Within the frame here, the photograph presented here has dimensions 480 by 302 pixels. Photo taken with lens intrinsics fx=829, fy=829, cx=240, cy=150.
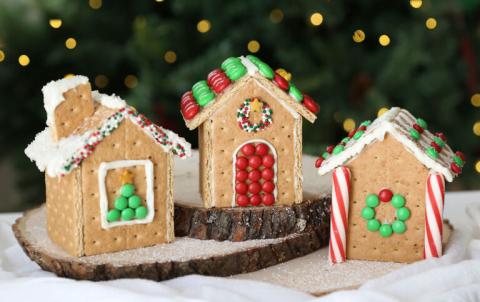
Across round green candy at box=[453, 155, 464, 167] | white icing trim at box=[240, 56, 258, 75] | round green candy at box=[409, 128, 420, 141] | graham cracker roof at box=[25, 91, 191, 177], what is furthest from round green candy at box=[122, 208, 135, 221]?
round green candy at box=[453, 155, 464, 167]

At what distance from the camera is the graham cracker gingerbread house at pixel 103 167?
1717 millimetres

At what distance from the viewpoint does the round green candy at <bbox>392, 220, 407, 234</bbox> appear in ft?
5.98

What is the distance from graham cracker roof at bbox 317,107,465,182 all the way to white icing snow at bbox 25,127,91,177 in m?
0.54

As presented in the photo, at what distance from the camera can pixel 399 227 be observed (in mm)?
1824

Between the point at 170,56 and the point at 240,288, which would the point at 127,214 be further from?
the point at 170,56

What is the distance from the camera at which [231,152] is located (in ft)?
6.12

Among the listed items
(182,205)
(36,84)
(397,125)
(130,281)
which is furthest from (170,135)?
(36,84)

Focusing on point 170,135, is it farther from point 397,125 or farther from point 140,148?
point 397,125

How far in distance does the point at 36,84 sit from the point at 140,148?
130 centimetres

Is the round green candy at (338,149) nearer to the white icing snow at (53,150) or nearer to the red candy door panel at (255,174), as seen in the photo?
the red candy door panel at (255,174)

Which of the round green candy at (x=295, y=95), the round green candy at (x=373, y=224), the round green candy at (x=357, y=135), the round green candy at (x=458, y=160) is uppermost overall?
the round green candy at (x=295, y=95)

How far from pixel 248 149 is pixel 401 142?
337 millimetres

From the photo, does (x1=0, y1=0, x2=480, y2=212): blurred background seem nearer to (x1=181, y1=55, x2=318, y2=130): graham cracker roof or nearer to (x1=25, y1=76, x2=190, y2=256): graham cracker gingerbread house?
(x1=181, y1=55, x2=318, y2=130): graham cracker roof

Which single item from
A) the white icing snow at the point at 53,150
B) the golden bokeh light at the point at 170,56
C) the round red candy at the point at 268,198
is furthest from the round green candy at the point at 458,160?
the golden bokeh light at the point at 170,56
